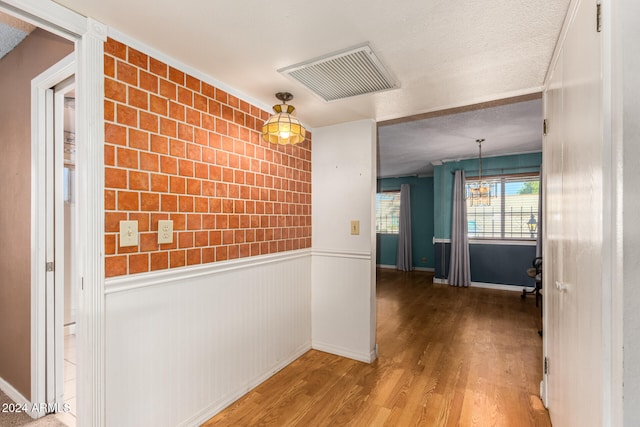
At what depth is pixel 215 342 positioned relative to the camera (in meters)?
1.99

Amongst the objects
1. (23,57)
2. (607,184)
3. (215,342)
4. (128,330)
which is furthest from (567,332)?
(23,57)

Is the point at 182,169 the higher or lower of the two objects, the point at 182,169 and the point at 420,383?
the higher

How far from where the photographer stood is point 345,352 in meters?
2.80

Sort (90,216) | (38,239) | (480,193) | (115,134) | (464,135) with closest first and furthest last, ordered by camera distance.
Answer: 1. (90,216)
2. (115,134)
3. (38,239)
4. (464,135)
5. (480,193)

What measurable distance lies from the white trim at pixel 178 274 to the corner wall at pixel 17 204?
993 millimetres

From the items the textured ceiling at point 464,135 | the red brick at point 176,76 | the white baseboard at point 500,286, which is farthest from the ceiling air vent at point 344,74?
the white baseboard at point 500,286

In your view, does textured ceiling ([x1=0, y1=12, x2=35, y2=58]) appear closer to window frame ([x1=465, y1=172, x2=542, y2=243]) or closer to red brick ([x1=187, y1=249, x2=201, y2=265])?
red brick ([x1=187, y1=249, x2=201, y2=265])

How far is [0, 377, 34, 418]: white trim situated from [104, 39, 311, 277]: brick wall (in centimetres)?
139

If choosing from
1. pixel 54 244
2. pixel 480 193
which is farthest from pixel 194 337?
pixel 480 193

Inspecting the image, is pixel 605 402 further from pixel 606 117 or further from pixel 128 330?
pixel 128 330

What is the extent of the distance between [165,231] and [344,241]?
63.5 inches

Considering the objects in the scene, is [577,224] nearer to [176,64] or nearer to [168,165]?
[168,165]

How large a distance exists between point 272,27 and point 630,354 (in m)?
1.75

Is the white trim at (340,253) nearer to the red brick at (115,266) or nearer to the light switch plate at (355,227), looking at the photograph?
the light switch plate at (355,227)
